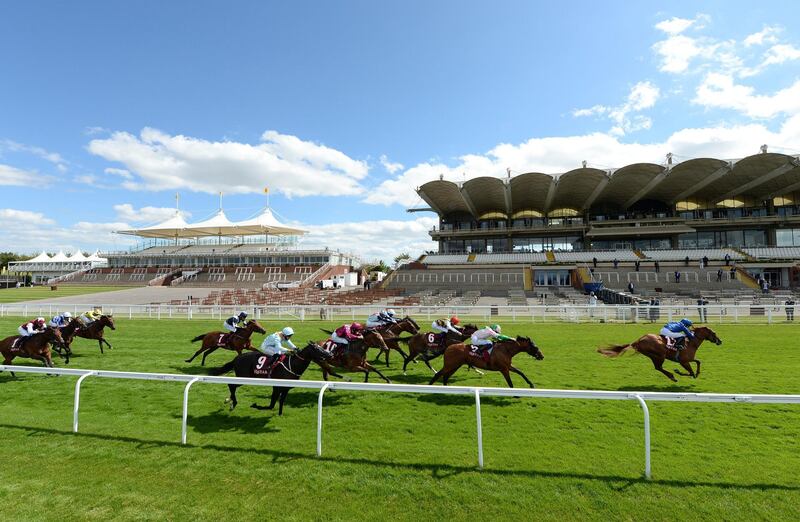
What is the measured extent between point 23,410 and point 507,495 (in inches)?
270

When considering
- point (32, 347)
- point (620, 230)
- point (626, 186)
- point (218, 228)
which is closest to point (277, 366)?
point (32, 347)

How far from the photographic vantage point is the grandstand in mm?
34656

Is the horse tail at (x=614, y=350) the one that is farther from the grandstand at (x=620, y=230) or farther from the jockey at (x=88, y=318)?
the grandstand at (x=620, y=230)

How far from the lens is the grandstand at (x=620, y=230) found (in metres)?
34.7

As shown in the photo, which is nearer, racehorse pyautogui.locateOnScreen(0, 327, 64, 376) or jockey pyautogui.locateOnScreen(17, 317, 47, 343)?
racehorse pyautogui.locateOnScreen(0, 327, 64, 376)

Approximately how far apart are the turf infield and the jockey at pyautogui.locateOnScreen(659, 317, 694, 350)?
2.55 feet

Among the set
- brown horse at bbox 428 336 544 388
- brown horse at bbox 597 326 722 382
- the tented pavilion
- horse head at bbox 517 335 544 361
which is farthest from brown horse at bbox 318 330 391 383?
the tented pavilion

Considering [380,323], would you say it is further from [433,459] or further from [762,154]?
[762,154]

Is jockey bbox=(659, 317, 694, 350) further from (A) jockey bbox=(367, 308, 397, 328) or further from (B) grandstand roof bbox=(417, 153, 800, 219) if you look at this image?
(B) grandstand roof bbox=(417, 153, 800, 219)

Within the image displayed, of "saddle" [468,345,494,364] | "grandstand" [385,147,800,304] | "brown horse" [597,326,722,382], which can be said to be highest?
"grandstand" [385,147,800,304]

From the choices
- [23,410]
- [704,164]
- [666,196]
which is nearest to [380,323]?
[23,410]

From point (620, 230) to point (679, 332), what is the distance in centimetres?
4247

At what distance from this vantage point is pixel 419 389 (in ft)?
13.9

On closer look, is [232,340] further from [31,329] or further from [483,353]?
[483,353]
